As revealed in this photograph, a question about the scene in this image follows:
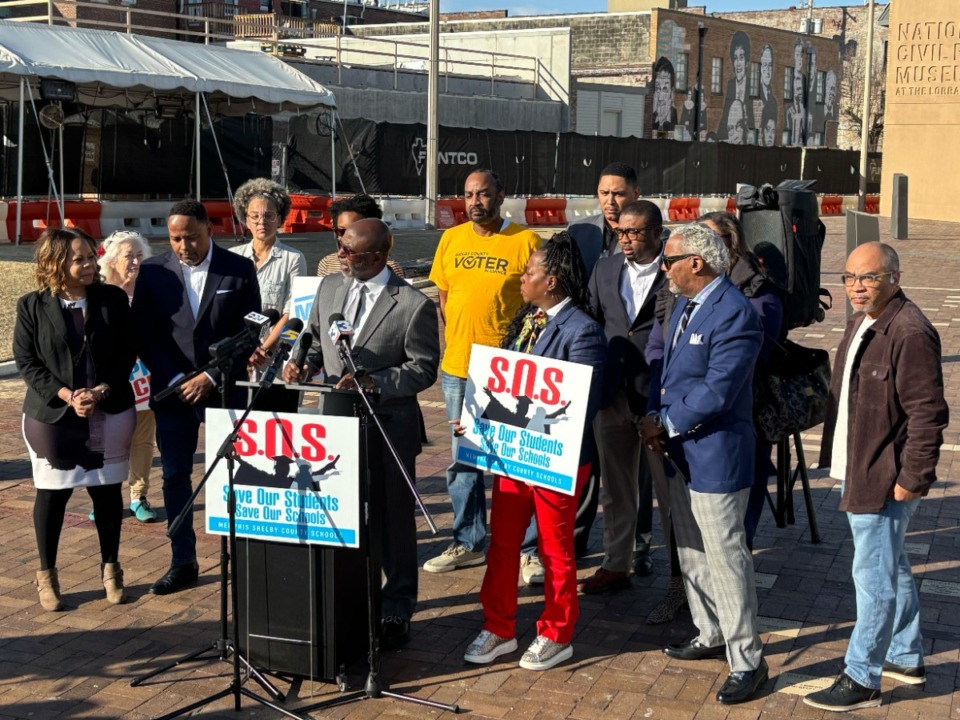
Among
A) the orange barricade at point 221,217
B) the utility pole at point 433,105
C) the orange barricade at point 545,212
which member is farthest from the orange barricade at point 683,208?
the orange barricade at point 221,217

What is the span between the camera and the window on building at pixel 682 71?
55.1m

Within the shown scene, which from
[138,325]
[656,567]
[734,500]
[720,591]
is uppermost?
[138,325]

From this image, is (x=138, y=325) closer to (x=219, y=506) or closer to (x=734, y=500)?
(x=219, y=506)

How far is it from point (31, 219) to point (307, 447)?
61.7 ft

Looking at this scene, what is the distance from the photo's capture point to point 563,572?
5.20 meters

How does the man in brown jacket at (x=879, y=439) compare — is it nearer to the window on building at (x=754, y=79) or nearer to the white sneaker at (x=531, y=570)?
the white sneaker at (x=531, y=570)

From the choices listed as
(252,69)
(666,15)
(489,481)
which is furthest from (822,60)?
(489,481)

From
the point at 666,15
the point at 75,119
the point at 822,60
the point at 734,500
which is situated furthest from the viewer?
the point at 822,60

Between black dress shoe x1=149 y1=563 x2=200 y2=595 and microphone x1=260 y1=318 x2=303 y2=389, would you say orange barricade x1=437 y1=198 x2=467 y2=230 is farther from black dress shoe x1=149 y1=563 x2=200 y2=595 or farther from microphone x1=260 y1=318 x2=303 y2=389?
microphone x1=260 y1=318 x2=303 y2=389

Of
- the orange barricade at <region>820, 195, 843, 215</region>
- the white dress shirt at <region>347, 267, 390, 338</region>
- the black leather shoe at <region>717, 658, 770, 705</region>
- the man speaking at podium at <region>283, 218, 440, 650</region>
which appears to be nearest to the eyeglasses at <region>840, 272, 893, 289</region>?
the black leather shoe at <region>717, 658, 770, 705</region>

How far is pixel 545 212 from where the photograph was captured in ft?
104

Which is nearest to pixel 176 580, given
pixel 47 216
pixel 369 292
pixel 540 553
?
pixel 369 292

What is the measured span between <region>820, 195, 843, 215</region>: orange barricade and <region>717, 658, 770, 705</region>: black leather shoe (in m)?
37.8

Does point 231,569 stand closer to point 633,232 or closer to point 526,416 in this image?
point 526,416
